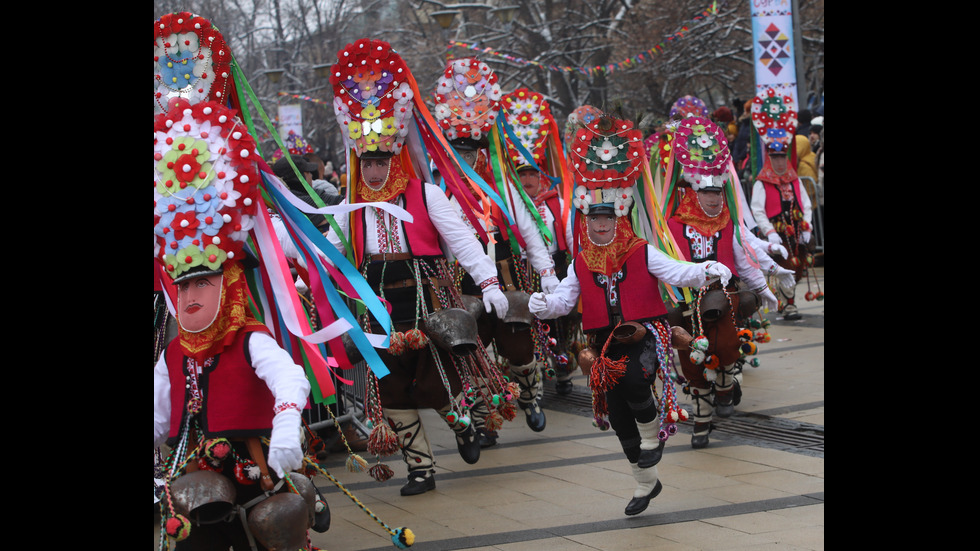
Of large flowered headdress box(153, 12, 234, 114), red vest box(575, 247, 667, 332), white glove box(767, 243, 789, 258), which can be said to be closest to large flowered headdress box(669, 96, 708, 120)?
white glove box(767, 243, 789, 258)

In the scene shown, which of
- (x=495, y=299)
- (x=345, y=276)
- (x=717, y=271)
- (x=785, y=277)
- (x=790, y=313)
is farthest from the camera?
(x=790, y=313)

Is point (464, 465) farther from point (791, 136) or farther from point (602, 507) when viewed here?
point (791, 136)

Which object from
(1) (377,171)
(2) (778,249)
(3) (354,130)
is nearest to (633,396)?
(1) (377,171)

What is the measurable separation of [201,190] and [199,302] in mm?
403

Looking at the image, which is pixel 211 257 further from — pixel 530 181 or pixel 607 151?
pixel 530 181

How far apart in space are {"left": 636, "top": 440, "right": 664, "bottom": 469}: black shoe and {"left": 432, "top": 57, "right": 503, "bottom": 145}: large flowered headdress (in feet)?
10.2

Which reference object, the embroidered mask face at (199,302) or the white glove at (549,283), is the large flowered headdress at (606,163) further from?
the embroidered mask face at (199,302)

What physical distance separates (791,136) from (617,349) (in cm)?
531

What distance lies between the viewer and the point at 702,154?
284 inches

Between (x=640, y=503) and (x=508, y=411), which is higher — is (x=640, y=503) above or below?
below

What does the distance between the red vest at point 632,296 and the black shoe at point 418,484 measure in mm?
1361

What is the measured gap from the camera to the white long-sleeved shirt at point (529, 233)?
24.9 ft

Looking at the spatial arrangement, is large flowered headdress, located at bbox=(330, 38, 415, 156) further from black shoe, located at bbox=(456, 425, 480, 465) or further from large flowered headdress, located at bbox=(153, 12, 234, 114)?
black shoe, located at bbox=(456, 425, 480, 465)

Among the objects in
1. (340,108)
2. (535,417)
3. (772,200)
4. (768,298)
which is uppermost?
(340,108)
